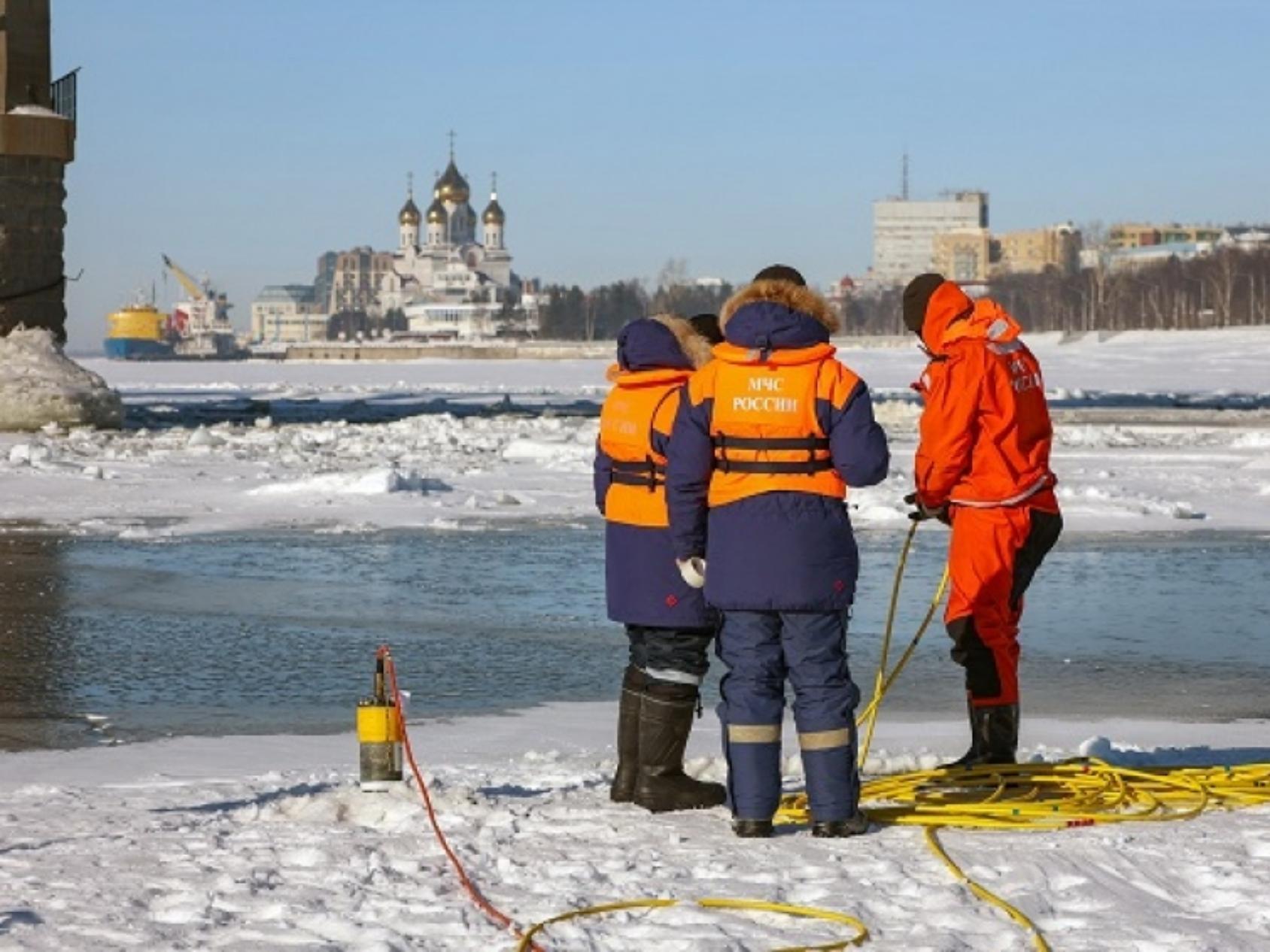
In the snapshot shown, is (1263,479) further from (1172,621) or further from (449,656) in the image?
(449,656)

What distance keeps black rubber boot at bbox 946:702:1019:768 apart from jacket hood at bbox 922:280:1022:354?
Answer: 123 centimetres

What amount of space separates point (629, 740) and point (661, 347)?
1.26m

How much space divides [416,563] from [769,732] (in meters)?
9.13

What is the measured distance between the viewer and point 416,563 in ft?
51.4

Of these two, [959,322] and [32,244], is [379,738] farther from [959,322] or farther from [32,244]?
[32,244]

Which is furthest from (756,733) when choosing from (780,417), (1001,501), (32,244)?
(32,244)

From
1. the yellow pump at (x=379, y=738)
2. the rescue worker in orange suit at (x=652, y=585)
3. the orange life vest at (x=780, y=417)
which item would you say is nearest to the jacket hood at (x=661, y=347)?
the rescue worker in orange suit at (x=652, y=585)

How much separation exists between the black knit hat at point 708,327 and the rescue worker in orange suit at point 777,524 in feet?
2.89

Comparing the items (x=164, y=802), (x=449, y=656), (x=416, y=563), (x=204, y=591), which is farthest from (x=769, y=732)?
(x=416, y=563)

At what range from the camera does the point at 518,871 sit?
6.12 metres

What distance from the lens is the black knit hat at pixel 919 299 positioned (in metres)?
7.75

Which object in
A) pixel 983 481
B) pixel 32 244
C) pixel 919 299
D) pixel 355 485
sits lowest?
pixel 355 485

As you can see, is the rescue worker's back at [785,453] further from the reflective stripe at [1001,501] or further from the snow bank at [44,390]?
the snow bank at [44,390]

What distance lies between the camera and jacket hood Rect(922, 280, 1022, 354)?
7609mm
